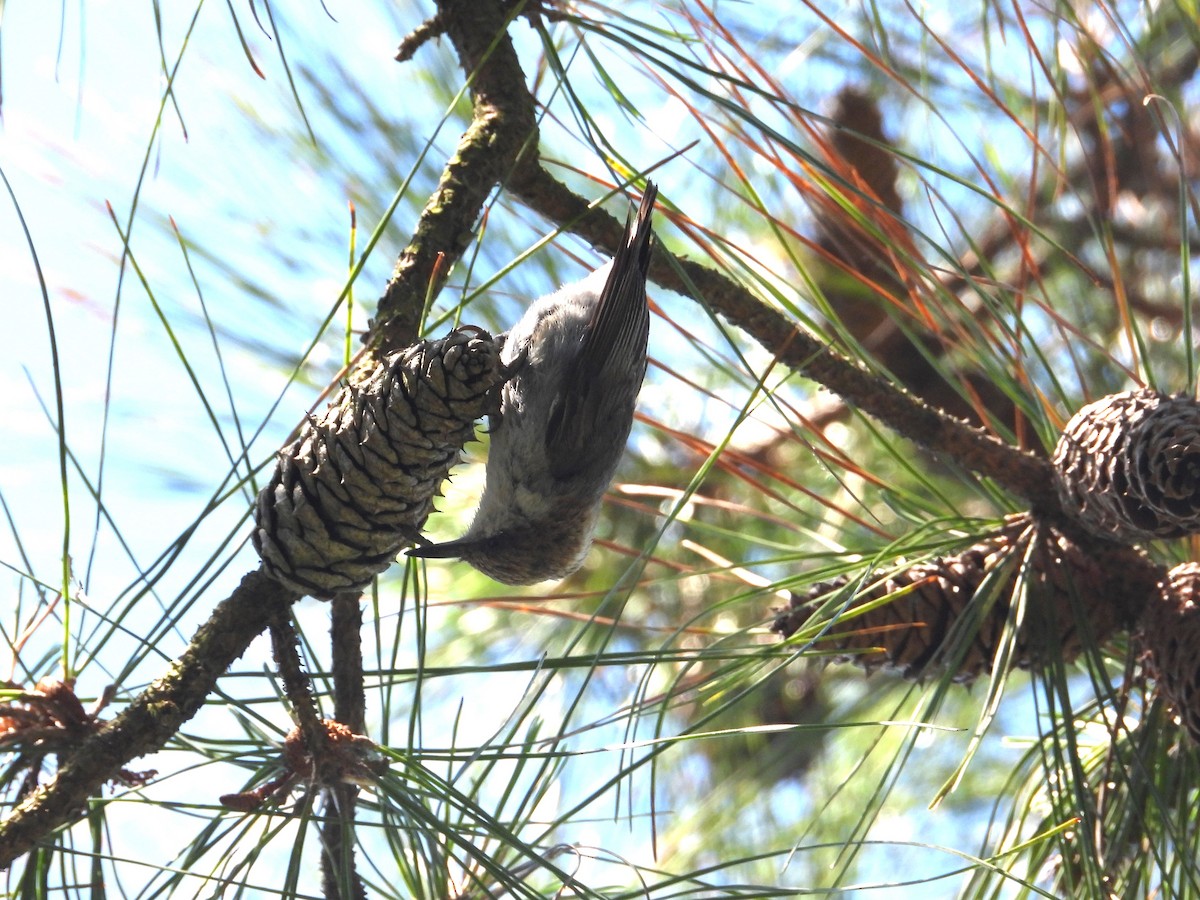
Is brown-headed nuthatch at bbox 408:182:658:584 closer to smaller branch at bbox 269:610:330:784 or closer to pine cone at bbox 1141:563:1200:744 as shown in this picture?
smaller branch at bbox 269:610:330:784

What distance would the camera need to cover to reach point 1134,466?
0.97m

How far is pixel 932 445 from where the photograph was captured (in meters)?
1.15

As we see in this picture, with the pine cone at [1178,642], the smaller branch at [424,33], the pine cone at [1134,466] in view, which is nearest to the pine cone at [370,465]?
the smaller branch at [424,33]

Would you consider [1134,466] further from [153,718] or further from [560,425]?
[153,718]

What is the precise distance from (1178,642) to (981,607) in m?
0.18

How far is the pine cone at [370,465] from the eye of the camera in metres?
0.84

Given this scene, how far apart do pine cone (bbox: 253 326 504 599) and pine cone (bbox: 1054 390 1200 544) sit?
562 millimetres

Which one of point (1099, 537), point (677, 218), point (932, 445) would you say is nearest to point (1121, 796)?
point (1099, 537)

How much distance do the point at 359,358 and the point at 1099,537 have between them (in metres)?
0.74

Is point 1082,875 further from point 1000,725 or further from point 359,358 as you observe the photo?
point 1000,725

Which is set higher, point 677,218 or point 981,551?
point 677,218

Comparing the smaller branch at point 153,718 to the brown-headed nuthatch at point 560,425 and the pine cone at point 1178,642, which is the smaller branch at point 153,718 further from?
the pine cone at point 1178,642

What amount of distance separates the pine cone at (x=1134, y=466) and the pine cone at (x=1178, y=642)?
91mm

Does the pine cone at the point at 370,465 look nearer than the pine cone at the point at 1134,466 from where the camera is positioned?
Yes
